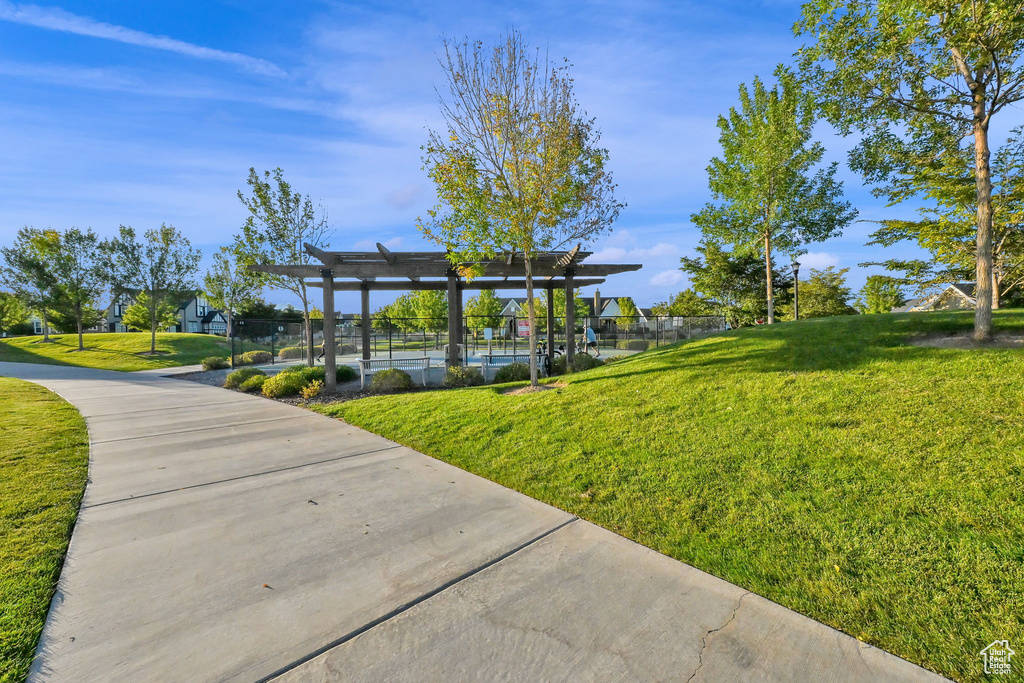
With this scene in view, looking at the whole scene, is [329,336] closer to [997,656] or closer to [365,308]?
[365,308]

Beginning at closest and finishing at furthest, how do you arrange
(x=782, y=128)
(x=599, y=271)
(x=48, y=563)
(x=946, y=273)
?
(x=48, y=563)
(x=599, y=271)
(x=782, y=128)
(x=946, y=273)

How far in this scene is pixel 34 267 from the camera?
24500 mm

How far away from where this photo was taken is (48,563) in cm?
295

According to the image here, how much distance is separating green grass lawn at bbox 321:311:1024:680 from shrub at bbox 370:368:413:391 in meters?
3.20

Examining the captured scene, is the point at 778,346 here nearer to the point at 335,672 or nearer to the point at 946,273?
the point at 335,672

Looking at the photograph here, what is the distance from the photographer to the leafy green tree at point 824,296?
32.2 m

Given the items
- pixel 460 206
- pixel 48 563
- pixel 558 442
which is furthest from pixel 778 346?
pixel 48 563

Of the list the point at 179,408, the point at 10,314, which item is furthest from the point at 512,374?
the point at 10,314

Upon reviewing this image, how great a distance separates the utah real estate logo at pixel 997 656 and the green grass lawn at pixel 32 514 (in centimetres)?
434

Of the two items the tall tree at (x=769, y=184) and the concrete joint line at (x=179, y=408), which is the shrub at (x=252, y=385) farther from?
the tall tree at (x=769, y=184)

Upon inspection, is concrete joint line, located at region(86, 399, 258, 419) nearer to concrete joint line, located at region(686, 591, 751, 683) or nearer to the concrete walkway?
the concrete walkway

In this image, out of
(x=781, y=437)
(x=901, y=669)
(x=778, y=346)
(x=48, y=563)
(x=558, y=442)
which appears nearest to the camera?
(x=901, y=669)

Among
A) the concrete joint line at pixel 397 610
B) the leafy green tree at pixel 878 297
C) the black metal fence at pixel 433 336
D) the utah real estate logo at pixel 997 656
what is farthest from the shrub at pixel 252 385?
the leafy green tree at pixel 878 297

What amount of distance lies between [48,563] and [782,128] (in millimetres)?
22621
